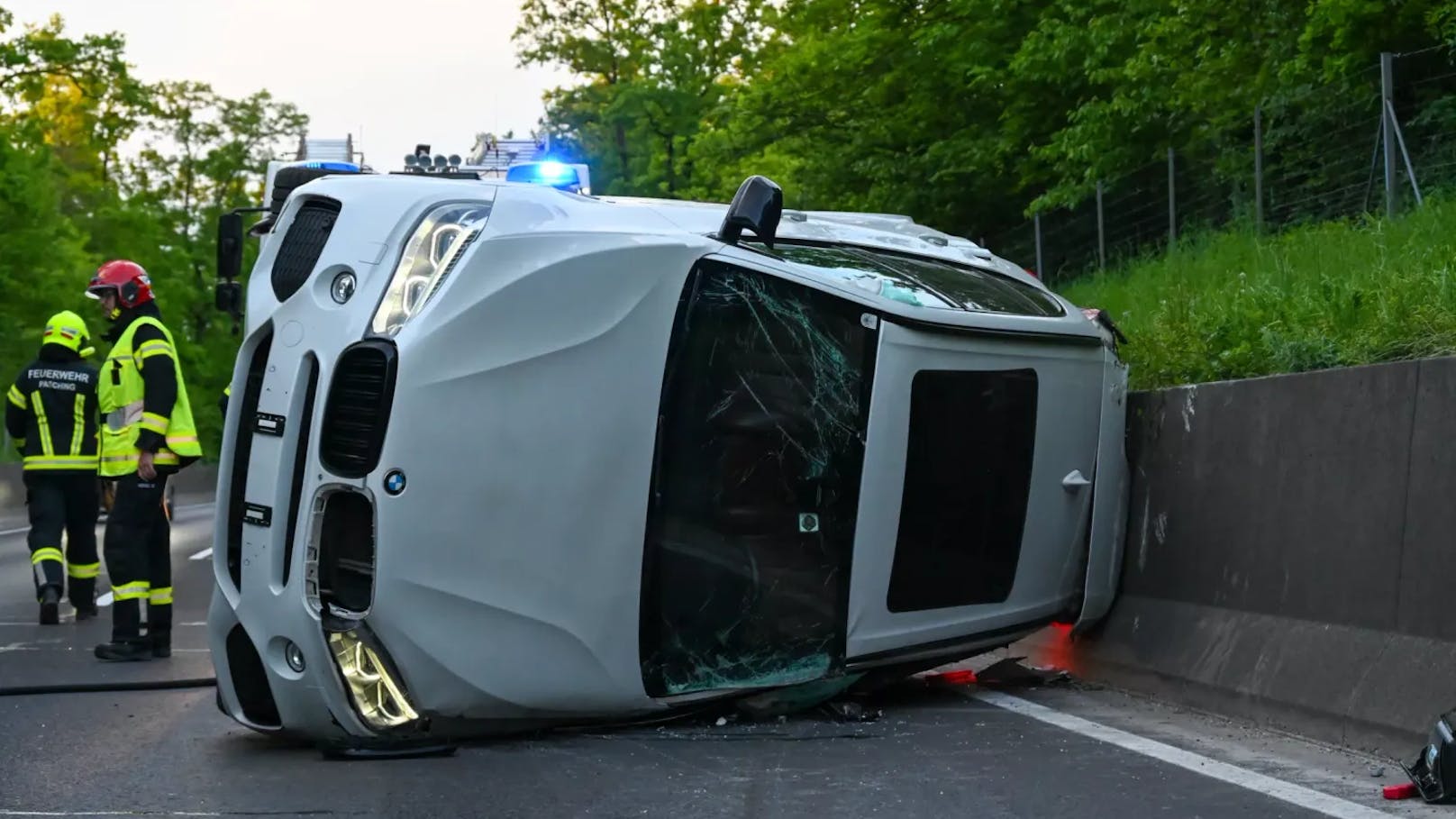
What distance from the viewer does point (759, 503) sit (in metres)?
6.80

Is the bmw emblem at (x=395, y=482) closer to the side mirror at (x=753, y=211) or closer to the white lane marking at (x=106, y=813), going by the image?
the white lane marking at (x=106, y=813)

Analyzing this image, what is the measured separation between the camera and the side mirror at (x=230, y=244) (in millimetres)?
9883

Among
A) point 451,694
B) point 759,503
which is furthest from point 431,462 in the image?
point 759,503

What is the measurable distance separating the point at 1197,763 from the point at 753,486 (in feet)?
5.62

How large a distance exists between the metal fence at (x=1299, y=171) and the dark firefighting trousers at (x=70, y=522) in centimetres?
943

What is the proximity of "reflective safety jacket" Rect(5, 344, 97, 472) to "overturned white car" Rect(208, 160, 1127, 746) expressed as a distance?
21.4ft

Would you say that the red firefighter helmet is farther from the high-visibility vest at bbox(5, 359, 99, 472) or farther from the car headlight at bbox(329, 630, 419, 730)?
the car headlight at bbox(329, 630, 419, 730)

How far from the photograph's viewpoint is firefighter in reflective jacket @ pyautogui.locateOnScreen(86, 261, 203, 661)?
1001cm

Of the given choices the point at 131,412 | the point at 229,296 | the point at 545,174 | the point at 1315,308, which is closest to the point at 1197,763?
the point at 1315,308

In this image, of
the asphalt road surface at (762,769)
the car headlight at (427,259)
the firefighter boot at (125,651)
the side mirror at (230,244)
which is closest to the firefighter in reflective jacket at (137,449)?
the firefighter boot at (125,651)

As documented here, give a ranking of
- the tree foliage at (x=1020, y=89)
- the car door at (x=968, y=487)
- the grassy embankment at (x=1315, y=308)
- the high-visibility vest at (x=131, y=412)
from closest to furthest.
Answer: the car door at (x=968, y=487), the grassy embankment at (x=1315, y=308), the high-visibility vest at (x=131, y=412), the tree foliage at (x=1020, y=89)

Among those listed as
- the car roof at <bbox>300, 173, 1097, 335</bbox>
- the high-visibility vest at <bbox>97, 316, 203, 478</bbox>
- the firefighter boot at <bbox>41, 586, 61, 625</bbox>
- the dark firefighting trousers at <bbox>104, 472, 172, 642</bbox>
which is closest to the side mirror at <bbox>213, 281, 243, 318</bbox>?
the high-visibility vest at <bbox>97, 316, 203, 478</bbox>

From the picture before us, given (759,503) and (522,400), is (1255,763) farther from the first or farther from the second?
(522,400)

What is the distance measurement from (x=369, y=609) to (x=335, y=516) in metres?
0.33
